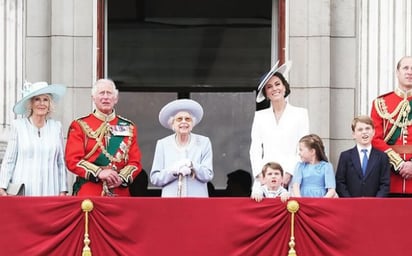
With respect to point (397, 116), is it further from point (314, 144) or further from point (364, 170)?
point (314, 144)

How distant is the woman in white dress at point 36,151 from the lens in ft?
34.8


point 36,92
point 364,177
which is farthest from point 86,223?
point 364,177

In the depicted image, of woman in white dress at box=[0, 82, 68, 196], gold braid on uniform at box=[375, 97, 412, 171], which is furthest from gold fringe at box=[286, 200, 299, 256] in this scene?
woman in white dress at box=[0, 82, 68, 196]

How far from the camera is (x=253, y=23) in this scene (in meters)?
13.8

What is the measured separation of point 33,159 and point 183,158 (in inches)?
52.6

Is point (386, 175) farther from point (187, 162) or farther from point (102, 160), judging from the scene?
point (102, 160)

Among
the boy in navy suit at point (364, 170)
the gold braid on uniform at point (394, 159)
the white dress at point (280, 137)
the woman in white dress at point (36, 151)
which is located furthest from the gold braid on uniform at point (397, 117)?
the woman in white dress at point (36, 151)

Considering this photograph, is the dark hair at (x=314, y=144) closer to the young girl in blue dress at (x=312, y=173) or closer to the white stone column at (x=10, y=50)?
the young girl in blue dress at (x=312, y=173)

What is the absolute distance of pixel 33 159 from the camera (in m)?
10.6

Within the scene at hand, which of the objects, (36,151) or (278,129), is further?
(278,129)

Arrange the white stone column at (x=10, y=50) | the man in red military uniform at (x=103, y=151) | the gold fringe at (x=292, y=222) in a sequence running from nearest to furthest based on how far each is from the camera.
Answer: the gold fringe at (x=292, y=222), the man in red military uniform at (x=103, y=151), the white stone column at (x=10, y=50)

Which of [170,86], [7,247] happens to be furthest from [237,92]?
[7,247]

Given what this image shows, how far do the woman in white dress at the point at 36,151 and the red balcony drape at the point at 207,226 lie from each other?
1.82ft

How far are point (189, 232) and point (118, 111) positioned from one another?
455 centimetres
